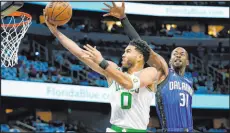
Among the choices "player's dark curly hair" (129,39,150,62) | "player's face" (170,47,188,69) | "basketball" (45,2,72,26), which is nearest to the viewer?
"player's dark curly hair" (129,39,150,62)

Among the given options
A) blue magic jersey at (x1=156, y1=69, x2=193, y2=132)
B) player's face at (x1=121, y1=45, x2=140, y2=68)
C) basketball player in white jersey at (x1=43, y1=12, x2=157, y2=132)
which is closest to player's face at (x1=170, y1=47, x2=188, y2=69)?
blue magic jersey at (x1=156, y1=69, x2=193, y2=132)

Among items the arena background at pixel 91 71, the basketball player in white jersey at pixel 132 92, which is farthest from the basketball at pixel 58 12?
the arena background at pixel 91 71

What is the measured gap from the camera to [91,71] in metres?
18.8

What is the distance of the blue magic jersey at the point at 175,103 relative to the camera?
5250 millimetres

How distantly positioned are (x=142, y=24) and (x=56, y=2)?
19.0 metres

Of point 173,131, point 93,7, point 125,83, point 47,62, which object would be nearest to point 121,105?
point 125,83

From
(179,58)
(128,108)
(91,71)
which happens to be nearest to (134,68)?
(128,108)

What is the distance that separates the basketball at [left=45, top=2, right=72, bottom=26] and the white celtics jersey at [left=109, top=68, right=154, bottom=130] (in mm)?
784

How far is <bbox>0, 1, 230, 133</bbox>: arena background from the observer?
16.6m

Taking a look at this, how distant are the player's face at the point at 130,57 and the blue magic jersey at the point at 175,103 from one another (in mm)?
1370

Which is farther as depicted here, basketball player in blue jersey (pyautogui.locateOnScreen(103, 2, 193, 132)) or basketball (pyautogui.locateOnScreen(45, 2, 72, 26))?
basketball player in blue jersey (pyautogui.locateOnScreen(103, 2, 193, 132))

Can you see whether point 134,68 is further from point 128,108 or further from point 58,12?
point 58,12

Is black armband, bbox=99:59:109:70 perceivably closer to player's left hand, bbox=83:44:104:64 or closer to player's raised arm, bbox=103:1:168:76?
player's left hand, bbox=83:44:104:64

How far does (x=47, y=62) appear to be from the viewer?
18.0 meters
